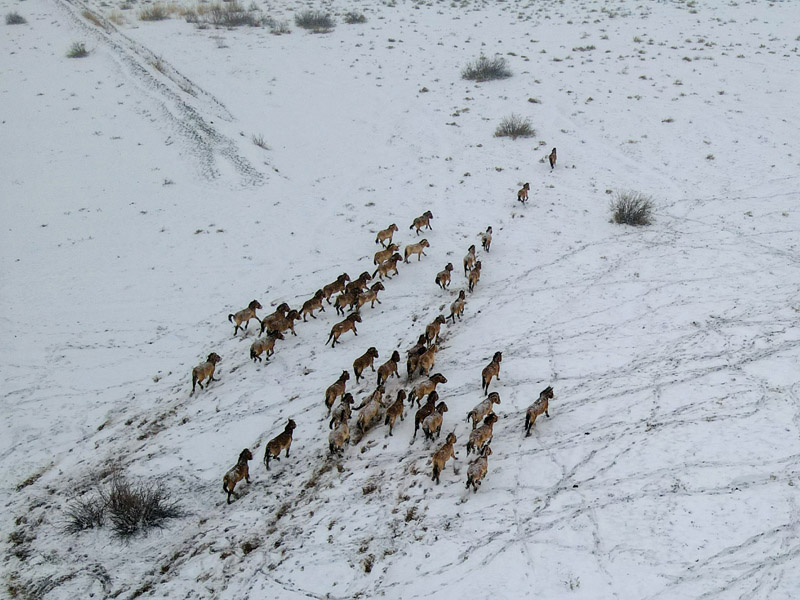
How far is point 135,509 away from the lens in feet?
29.4

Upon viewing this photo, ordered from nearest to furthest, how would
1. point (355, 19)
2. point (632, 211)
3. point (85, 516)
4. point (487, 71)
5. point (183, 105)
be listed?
point (85, 516), point (632, 211), point (183, 105), point (487, 71), point (355, 19)

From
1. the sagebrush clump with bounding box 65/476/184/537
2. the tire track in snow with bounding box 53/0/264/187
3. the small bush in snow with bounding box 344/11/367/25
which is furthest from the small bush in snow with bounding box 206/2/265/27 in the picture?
the sagebrush clump with bounding box 65/476/184/537

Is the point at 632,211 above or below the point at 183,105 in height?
below

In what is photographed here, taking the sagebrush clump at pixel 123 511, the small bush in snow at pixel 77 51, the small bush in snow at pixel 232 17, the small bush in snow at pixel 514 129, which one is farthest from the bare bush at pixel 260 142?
the small bush in snow at pixel 232 17

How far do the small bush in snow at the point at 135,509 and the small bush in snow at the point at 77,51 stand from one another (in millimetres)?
31439

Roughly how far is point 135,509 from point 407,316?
776cm

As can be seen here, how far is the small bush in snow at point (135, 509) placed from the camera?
8953mm

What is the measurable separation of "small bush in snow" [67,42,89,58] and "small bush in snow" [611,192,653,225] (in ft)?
101

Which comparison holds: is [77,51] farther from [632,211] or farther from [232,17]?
[632,211]

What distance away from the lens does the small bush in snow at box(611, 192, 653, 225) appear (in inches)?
717

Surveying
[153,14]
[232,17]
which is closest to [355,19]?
[232,17]

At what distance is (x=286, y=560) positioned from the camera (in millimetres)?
8289

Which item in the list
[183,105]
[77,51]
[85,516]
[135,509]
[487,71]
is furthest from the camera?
[77,51]

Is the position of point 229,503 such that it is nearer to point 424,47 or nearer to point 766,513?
point 766,513
